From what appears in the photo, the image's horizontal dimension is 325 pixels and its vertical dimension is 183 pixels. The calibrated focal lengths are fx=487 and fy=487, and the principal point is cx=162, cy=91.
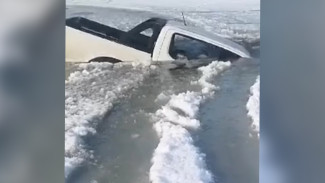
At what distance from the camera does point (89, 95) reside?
127cm

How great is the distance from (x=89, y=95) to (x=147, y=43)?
0.67 feet

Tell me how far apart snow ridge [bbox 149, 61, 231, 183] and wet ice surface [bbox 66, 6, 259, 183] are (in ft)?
0.04

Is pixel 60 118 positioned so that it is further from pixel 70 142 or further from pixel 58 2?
pixel 58 2

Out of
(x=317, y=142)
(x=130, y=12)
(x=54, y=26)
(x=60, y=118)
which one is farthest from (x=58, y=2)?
(x=317, y=142)

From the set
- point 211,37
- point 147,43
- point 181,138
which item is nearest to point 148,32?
point 147,43

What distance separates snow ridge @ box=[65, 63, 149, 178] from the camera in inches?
49.3

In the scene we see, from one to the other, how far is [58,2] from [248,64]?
0.53 metres

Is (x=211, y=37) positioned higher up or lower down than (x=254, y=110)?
higher up

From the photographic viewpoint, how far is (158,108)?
4.18 ft

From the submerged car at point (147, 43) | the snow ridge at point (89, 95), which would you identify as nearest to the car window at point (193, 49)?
the submerged car at point (147, 43)

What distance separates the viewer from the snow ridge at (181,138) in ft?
4.09

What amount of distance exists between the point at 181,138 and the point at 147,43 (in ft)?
0.87

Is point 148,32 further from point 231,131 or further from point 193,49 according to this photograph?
point 231,131

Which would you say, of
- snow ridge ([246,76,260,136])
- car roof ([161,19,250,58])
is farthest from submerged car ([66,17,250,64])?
snow ridge ([246,76,260,136])
